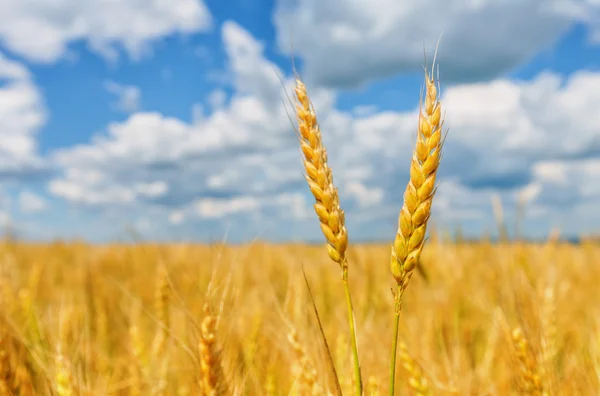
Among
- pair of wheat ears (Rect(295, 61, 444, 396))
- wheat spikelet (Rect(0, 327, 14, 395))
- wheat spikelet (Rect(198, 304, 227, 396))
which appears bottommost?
wheat spikelet (Rect(0, 327, 14, 395))

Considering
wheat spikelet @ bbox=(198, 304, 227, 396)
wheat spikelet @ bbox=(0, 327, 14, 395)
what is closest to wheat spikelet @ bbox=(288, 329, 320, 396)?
wheat spikelet @ bbox=(198, 304, 227, 396)

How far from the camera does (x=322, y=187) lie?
826mm

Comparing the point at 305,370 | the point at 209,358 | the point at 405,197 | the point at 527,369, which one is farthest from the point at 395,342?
the point at 527,369

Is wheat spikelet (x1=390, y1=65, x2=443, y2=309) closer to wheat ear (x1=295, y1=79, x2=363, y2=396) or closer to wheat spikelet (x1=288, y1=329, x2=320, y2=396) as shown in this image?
wheat ear (x1=295, y1=79, x2=363, y2=396)

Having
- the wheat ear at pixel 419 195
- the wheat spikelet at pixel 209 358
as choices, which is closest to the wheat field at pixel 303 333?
the wheat spikelet at pixel 209 358

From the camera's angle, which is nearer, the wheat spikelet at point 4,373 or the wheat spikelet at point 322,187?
the wheat spikelet at point 322,187

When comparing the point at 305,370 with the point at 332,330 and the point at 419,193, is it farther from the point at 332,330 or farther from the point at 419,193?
the point at 332,330

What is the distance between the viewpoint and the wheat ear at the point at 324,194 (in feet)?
2.68

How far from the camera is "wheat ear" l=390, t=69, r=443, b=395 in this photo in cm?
Result: 78

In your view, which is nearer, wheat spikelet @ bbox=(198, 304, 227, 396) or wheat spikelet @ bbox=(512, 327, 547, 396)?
wheat spikelet @ bbox=(198, 304, 227, 396)

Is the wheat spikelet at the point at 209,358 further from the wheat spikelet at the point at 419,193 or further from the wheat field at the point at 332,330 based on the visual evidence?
the wheat spikelet at the point at 419,193

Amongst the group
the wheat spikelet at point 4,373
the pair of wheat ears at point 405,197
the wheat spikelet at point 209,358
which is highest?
the pair of wheat ears at point 405,197

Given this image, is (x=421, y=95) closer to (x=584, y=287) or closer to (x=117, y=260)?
(x=584, y=287)

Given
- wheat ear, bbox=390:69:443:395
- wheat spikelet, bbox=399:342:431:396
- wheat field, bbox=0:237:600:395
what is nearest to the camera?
wheat ear, bbox=390:69:443:395
